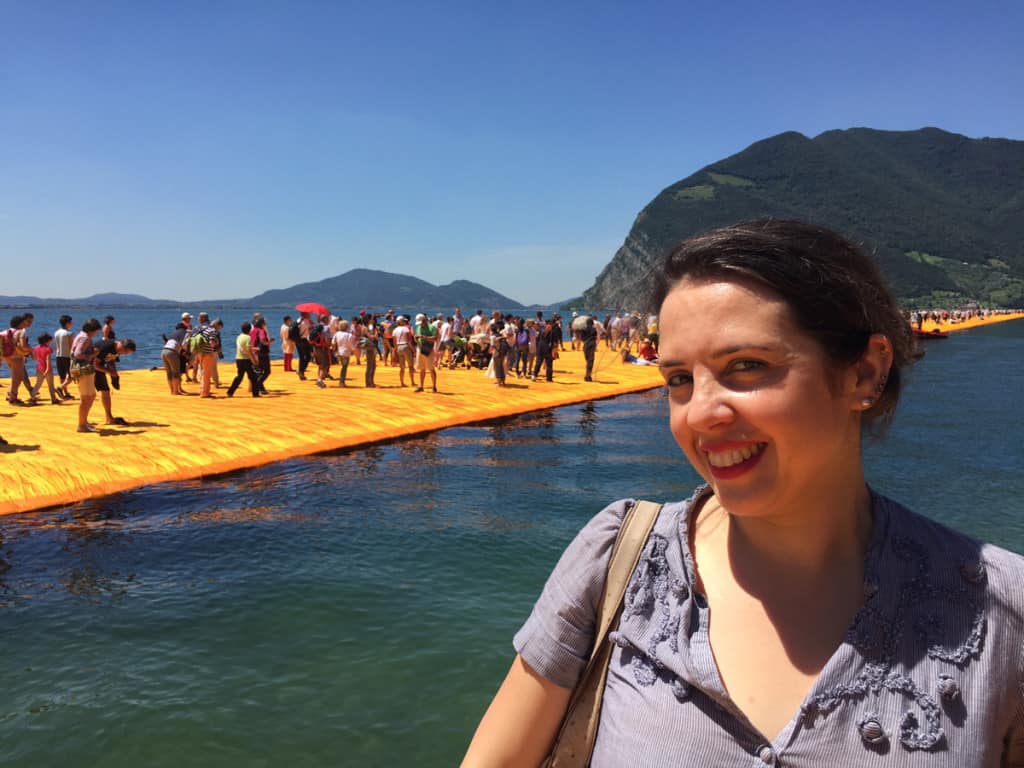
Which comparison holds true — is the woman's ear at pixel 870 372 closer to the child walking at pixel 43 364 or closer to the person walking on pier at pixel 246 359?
the person walking on pier at pixel 246 359

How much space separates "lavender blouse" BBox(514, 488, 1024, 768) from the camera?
4.09 ft

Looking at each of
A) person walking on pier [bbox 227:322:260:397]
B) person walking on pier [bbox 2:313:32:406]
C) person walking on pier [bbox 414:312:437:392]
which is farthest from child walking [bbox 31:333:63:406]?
person walking on pier [bbox 414:312:437:392]

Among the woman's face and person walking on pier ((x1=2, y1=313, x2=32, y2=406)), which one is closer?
the woman's face

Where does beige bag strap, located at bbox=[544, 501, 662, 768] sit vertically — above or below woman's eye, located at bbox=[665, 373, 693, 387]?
below

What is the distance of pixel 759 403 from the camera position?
4.26 feet

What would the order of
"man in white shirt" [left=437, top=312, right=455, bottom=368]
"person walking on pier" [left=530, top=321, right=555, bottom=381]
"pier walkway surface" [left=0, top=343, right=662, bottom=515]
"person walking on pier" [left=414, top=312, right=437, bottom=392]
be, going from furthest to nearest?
"man in white shirt" [left=437, top=312, right=455, bottom=368]
"person walking on pier" [left=530, top=321, right=555, bottom=381]
"person walking on pier" [left=414, top=312, right=437, bottom=392]
"pier walkway surface" [left=0, top=343, right=662, bottom=515]

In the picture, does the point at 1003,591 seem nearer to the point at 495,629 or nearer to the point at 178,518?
the point at 495,629

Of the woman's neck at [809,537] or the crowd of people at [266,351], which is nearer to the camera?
the woman's neck at [809,537]

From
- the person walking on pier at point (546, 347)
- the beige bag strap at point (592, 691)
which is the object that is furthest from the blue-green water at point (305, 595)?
the person walking on pier at point (546, 347)

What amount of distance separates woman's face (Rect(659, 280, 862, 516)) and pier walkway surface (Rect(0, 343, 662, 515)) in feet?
36.9

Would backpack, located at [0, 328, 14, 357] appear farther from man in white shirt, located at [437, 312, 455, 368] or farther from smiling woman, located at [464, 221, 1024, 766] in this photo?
smiling woman, located at [464, 221, 1024, 766]

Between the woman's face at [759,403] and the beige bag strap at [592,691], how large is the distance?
0.97 feet

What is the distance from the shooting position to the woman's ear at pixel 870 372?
1.40 meters

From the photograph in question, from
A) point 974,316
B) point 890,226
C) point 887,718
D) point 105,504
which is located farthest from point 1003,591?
point 890,226
